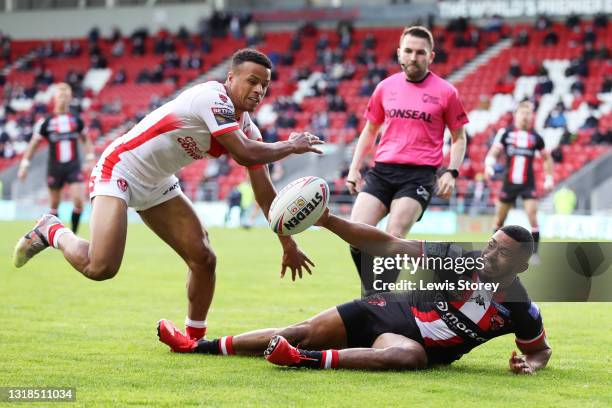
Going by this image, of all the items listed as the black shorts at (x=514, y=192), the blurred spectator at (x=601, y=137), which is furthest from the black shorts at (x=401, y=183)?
→ the blurred spectator at (x=601, y=137)

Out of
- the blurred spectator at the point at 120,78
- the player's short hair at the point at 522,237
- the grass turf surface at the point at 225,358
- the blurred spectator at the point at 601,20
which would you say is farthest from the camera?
the blurred spectator at the point at 120,78

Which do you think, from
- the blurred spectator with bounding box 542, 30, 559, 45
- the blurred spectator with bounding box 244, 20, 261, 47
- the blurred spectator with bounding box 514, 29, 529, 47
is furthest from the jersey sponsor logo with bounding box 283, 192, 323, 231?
the blurred spectator with bounding box 244, 20, 261, 47

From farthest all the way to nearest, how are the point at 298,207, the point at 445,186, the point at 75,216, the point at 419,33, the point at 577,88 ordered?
the point at 577,88, the point at 75,216, the point at 419,33, the point at 445,186, the point at 298,207

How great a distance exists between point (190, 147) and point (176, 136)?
0.13 meters

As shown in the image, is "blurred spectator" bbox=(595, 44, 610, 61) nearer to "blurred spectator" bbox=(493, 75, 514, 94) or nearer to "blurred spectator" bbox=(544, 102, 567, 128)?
"blurred spectator" bbox=(493, 75, 514, 94)

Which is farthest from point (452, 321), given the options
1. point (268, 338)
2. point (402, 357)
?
point (268, 338)

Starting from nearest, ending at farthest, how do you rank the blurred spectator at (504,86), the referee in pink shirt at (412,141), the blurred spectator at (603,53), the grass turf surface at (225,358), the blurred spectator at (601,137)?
1. the grass turf surface at (225,358)
2. the referee in pink shirt at (412,141)
3. the blurred spectator at (601,137)
4. the blurred spectator at (504,86)
5. the blurred spectator at (603,53)

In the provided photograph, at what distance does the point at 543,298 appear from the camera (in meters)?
9.31

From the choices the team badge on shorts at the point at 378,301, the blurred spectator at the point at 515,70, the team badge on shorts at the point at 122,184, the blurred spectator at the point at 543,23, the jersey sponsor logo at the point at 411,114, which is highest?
the blurred spectator at the point at 543,23

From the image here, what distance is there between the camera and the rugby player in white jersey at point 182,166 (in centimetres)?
705

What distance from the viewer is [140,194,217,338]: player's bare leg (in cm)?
770

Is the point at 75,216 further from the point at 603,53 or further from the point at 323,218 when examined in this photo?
the point at 603,53

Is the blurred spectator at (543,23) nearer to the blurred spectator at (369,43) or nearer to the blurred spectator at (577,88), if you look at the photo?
the blurred spectator at (577,88)

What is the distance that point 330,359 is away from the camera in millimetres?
6773
